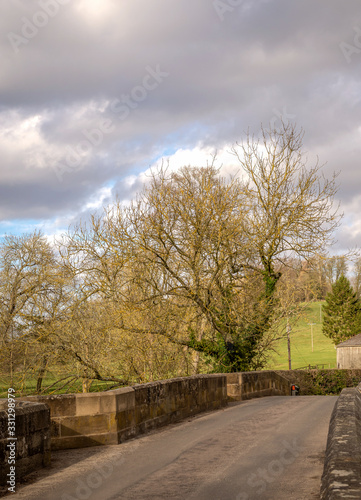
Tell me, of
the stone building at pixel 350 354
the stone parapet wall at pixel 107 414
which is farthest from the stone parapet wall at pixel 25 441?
the stone building at pixel 350 354

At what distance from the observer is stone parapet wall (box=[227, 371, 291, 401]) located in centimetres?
1633

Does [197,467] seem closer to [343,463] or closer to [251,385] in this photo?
[343,463]

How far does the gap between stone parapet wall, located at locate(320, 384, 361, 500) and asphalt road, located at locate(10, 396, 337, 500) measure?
1.88 ft

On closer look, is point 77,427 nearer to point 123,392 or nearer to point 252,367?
point 123,392

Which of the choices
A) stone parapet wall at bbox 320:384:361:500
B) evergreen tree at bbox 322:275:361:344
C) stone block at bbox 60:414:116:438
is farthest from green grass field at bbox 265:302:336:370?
stone parapet wall at bbox 320:384:361:500

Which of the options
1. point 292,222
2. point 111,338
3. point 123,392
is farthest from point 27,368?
point 123,392

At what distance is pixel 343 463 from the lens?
13.2 ft

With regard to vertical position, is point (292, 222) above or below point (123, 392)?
above

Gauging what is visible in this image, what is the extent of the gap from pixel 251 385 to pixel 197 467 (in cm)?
1194

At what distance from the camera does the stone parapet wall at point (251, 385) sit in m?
16.3

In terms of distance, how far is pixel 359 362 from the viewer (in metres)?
47.6

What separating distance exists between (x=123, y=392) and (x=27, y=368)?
13155 millimetres
